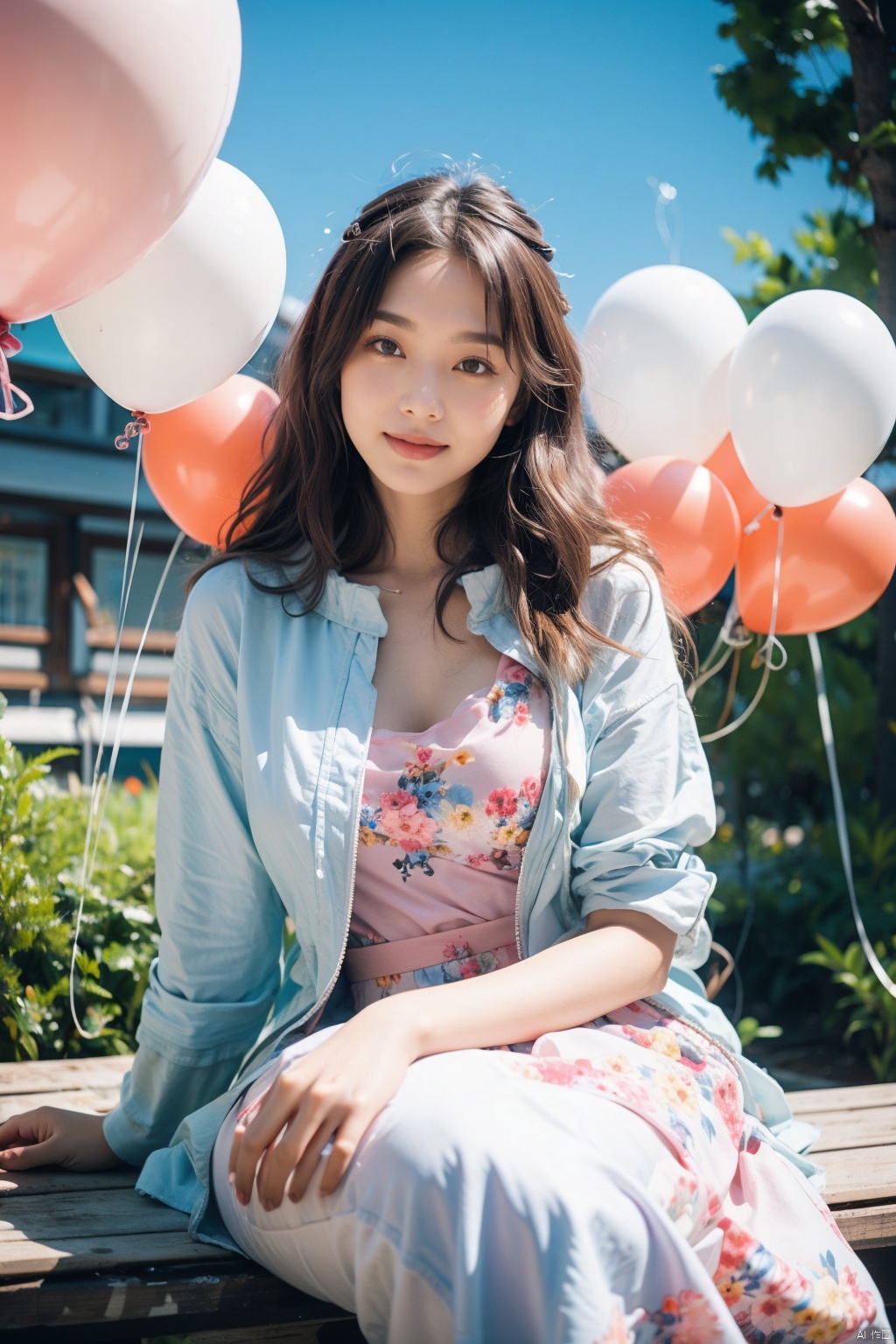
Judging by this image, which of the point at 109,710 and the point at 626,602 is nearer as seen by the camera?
the point at 626,602

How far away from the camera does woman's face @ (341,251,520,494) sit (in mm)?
1523

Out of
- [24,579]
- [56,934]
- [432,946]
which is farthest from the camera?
[24,579]

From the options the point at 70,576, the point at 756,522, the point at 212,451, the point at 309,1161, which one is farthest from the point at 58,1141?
the point at 70,576

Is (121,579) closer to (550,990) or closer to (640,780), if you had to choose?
(640,780)

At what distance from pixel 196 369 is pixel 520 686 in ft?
2.26

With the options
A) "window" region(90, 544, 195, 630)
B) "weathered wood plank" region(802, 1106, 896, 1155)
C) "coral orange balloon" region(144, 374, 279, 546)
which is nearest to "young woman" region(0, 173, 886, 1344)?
"coral orange balloon" region(144, 374, 279, 546)

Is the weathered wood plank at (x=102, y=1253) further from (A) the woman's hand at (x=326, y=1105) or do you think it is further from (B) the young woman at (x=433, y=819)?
(A) the woman's hand at (x=326, y=1105)

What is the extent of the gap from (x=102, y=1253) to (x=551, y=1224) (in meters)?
0.58

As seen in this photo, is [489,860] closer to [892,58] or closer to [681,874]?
[681,874]

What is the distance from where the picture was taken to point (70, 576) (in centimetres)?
765

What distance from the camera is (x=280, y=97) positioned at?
13.8 ft

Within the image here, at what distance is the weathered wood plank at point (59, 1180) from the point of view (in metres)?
1.50

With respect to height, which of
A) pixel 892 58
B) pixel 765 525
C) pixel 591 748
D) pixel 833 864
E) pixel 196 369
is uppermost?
pixel 892 58

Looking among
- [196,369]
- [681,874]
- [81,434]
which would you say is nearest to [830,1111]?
[681,874]
